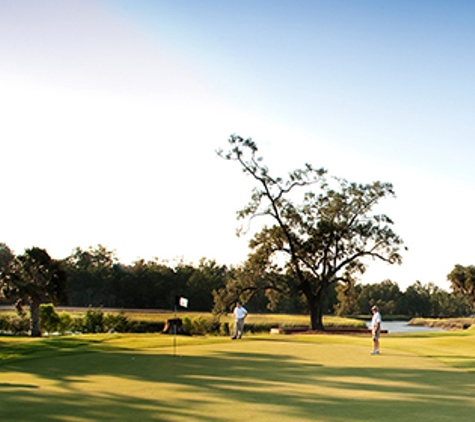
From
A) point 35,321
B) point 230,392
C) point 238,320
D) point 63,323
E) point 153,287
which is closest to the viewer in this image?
point 230,392

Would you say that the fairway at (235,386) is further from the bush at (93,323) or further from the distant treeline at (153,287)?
the distant treeline at (153,287)

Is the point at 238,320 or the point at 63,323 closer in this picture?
the point at 238,320

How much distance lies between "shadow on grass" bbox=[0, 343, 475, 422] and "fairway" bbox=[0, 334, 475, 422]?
2cm

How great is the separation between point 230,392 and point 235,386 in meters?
0.84

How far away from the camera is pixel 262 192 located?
44156 millimetres

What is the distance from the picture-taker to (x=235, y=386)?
40.6 feet

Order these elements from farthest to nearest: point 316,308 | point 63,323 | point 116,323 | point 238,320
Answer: point 316,308, point 116,323, point 63,323, point 238,320

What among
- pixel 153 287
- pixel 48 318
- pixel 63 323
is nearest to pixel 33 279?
pixel 48 318

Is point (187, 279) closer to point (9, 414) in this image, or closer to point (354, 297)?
point (354, 297)

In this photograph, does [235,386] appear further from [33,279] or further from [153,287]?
[153,287]

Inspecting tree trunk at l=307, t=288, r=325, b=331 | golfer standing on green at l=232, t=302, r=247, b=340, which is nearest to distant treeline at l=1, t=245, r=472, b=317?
tree trunk at l=307, t=288, r=325, b=331

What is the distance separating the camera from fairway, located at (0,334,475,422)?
31.3 feet

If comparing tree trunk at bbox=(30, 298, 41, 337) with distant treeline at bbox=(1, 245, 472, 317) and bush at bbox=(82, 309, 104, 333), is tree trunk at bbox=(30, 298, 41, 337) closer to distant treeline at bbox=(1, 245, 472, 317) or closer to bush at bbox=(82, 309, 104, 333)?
bush at bbox=(82, 309, 104, 333)

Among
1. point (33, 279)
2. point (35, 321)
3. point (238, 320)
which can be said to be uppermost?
point (33, 279)
